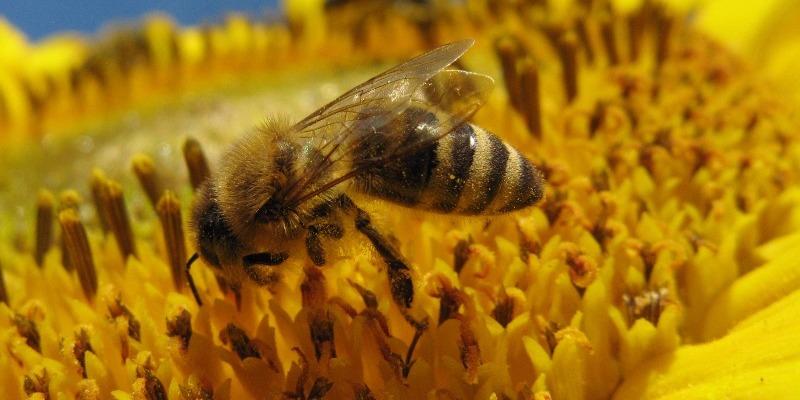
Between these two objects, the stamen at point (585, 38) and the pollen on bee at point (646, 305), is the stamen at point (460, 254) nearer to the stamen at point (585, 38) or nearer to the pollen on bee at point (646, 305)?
the pollen on bee at point (646, 305)

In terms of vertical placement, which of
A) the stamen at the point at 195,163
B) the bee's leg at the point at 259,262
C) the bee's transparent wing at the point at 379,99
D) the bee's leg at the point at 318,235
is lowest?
the bee's leg at the point at 259,262

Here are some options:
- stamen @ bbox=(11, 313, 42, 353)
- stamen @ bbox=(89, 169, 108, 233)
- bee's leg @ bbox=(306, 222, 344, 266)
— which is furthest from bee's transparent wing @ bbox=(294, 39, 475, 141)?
stamen @ bbox=(89, 169, 108, 233)

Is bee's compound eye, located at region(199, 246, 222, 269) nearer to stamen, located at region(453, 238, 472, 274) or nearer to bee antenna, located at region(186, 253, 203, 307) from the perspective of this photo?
bee antenna, located at region(186, 253, 203, 307)

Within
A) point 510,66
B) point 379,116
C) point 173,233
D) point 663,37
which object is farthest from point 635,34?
point 379,116

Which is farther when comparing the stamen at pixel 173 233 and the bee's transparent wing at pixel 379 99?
the stamen at pixel 173 233

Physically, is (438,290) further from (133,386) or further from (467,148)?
(133,386)

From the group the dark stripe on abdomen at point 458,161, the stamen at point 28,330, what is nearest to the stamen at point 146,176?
the stamen at point 28,330
